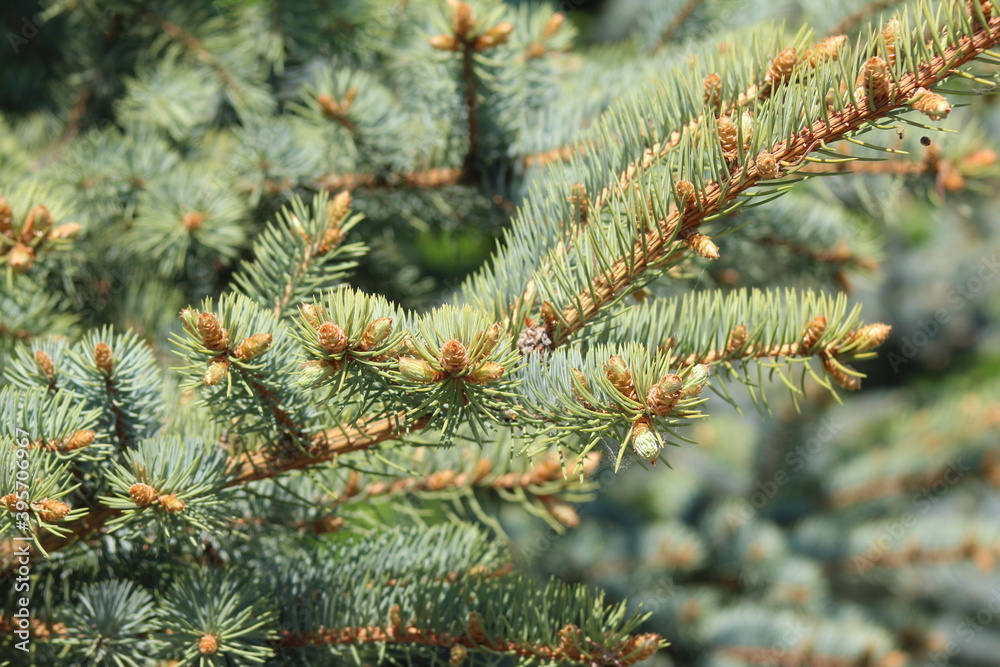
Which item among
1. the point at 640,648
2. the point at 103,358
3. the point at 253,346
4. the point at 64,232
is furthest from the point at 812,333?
the point at 64,232

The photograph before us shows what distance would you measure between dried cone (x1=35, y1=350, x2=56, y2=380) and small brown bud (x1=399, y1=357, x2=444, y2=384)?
11.9 inches

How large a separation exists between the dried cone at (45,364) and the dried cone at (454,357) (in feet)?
1.06

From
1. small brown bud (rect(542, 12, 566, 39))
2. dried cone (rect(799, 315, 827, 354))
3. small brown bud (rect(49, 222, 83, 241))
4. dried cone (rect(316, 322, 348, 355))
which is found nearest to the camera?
dried cone (rect(316, 322, 348, 355))

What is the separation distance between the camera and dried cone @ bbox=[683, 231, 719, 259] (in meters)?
0.42

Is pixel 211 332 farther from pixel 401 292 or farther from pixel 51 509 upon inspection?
pixel 401 292

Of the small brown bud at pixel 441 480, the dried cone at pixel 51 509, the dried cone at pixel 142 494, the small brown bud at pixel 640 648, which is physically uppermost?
the dried cone at pixel 51 509

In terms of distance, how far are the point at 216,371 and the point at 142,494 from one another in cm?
11

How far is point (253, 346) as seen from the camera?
0.42 meters

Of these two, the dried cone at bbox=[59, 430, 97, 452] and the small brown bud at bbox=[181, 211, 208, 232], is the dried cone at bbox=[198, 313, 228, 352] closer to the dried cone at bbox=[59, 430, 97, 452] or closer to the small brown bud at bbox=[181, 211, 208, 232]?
the dried cone at bbox=[59, 430, 97, 452]

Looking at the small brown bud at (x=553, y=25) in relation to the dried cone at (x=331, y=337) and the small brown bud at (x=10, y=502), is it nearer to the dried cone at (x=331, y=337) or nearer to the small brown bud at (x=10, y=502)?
the dried cone at (x=331, y=337)

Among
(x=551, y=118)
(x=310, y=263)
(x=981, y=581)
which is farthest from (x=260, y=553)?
(x=981, y=581)

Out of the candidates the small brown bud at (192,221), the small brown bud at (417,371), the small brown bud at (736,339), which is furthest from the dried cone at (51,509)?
the small brown bud at (736,339)

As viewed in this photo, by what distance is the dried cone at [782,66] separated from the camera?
489 millimetres

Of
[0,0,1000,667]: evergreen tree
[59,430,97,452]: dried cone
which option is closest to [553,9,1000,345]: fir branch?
[0,0,1000,667]: evergreen tree
